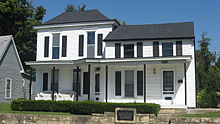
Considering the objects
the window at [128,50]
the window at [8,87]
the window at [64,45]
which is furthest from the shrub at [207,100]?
the window at [8,87]

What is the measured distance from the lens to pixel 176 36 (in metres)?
21.4

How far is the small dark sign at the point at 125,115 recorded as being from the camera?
13906 mm

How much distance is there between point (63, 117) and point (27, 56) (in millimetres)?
29670

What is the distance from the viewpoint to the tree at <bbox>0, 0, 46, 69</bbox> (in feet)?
111

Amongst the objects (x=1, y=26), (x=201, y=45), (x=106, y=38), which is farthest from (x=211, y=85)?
(x=1, y=26)

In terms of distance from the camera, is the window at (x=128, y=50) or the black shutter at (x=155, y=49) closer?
the black shutter at (x=155, y=49)

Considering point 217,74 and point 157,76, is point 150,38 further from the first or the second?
point 217,74

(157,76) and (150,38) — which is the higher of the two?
(150,38)

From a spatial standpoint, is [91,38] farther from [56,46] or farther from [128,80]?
[128,80]

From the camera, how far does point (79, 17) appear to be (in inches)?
1020

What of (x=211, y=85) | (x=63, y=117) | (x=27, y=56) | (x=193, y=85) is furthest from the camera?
(x=27, y=56)

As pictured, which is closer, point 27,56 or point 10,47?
point 10,47

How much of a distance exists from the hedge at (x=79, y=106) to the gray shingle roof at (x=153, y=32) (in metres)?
7.63

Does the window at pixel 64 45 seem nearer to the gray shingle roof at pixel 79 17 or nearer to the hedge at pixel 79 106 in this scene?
the gray shingle roof at pixel 79 17
